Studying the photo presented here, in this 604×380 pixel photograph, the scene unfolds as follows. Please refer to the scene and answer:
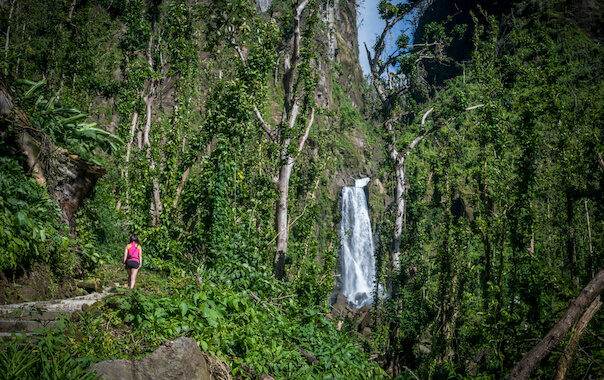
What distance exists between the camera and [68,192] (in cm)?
636

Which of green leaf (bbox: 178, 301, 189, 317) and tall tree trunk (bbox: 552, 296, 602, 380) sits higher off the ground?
green leaf (bbox: 178, 301, 189, 317)

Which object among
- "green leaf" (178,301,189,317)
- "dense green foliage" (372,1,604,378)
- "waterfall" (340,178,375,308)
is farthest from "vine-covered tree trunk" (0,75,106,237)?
"waterfall" (340,178,375,308)

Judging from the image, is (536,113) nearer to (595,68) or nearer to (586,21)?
(595,68)

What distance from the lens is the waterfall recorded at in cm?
3806

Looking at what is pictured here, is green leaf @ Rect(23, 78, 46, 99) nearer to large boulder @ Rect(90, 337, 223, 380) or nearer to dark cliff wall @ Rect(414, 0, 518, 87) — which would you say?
large boulder @ Rect(90, 337, 223, 380)

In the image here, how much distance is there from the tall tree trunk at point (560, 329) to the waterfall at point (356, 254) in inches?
1312

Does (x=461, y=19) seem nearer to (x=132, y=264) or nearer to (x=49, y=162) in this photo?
(x=132, y=264)

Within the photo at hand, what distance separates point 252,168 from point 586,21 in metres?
37.8

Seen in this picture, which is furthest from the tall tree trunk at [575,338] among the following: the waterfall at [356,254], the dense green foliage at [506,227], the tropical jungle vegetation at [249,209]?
the waterfall at [356,254]

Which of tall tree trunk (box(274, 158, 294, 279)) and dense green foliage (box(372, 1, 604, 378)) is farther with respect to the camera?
tall tree trunk (box(274, 158, 294, 279))

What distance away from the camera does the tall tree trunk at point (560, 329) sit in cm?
353

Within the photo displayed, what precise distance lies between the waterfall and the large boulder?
112 feet

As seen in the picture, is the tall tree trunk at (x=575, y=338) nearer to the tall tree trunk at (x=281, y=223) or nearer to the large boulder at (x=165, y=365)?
the large boulder at (x=165, y=365)

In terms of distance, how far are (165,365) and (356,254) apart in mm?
37750
